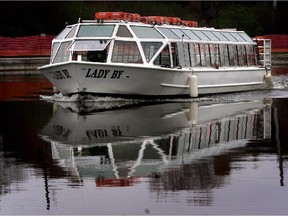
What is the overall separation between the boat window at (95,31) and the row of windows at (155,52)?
35cm

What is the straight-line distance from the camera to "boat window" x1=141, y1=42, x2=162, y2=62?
31.6 metres

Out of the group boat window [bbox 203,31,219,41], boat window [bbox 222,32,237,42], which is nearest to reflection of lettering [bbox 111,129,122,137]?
boat window [bbox 203,31,219,41]

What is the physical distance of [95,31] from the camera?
31.6 m

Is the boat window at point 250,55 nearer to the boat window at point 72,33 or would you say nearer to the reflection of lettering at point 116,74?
the boat window at point 72,33

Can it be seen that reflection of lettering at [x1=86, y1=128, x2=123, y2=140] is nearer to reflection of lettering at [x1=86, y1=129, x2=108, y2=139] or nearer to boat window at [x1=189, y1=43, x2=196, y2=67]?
reflection of lettering at [x1=86, y1=129, x2=108, y2=139]

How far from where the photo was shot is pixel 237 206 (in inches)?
464

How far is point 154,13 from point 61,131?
53.2m

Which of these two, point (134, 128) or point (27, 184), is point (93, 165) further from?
point (134, 128)

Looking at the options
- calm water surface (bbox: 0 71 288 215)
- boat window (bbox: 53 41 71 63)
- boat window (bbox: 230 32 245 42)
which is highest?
boat window (bbox: 230 32 245 42)

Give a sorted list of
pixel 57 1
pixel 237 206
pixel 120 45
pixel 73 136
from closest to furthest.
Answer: pixel 237 206 < pixel 73 136 < pixel 120 45 < pixel 57 1

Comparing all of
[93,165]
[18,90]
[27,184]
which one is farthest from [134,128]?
[18,90]

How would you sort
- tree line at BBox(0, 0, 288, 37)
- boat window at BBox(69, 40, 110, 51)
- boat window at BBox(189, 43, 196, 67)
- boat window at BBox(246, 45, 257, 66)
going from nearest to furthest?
boat window at BBox(69, 40, 110, 51) → boat window at BBox(189, 43, 196, 67) → boat window at BBox(246, 45, 257, 66) → tree line at BBox(0, 0, 288, 37)

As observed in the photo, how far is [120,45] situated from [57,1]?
1536 inches

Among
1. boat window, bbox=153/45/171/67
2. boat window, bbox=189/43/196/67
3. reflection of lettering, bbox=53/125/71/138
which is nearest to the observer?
reflection of lettering, bbox=53/125/71/138
